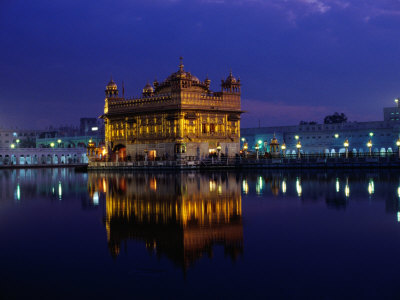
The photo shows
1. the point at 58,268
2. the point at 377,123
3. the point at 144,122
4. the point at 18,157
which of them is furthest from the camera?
the point at 18,157

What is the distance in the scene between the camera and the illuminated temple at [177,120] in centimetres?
6159

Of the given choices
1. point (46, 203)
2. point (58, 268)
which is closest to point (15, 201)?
point (46, 203)

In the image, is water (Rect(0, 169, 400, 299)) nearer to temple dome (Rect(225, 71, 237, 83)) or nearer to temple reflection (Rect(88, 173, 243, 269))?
temple reflection (Rect(88, 173, 243, 269))

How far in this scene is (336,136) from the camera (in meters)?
90.1

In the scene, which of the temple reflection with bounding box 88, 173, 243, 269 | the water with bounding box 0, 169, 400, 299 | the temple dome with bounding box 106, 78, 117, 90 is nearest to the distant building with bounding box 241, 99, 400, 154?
the temple dome with bounding box 106, 78, 117, 90

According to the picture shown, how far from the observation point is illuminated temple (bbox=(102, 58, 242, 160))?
6159 centimetres

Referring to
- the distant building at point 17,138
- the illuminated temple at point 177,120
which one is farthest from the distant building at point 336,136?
the distant building at point 17,138

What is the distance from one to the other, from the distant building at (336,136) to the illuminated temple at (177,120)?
2034cm

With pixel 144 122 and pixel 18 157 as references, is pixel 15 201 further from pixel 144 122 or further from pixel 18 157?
pixel 18 157

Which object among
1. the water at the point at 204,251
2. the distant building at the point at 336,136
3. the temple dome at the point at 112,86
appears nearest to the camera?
the water at the point at 204,251

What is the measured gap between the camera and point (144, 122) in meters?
64.9

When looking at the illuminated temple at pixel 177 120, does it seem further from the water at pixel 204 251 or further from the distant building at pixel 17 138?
the distant building at pixel 17 138

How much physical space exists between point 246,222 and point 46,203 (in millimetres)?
Answer: 10089

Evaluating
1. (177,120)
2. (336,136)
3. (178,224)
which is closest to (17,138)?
(336,136)
